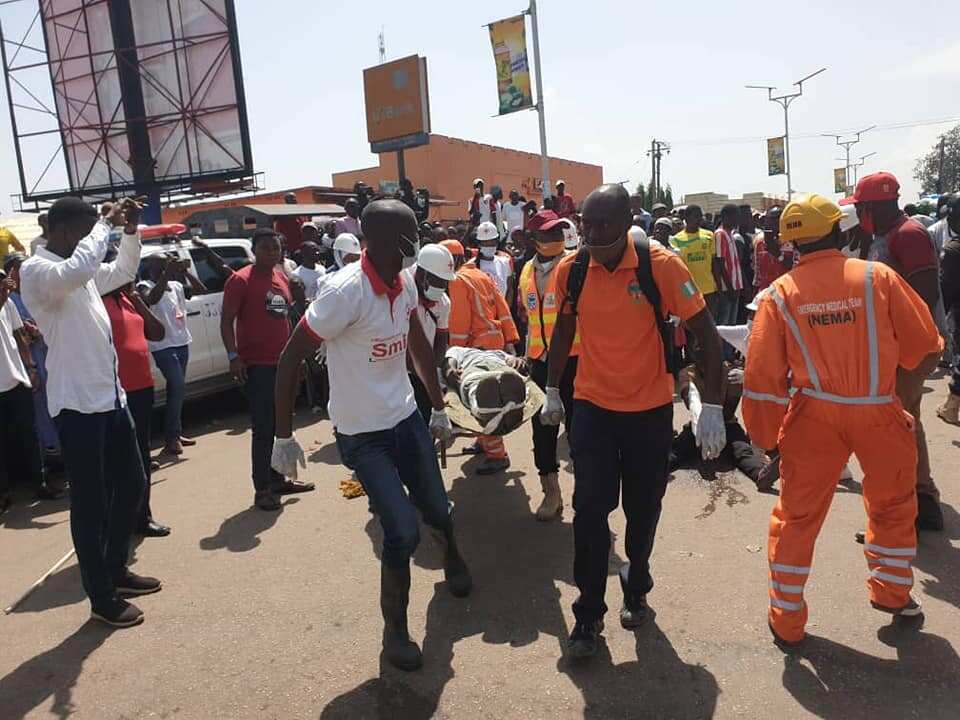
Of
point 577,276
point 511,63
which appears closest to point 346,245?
point 577,276

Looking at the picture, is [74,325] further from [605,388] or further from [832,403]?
[832,403]

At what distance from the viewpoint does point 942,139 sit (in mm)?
74562

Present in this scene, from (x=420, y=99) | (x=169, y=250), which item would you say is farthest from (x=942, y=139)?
(x=169, y=250)

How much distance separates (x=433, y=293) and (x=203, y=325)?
4.63m

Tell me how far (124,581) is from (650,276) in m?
3.35

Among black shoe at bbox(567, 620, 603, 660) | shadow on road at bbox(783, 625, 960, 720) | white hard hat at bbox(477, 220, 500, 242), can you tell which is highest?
white hard hat at bbox(477, 220, 500, 242)

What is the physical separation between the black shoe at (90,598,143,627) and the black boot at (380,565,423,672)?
4.87 ft

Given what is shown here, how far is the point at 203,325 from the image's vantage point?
27.5 feet

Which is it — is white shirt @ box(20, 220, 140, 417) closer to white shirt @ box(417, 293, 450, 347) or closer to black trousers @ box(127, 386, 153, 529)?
black trousers @ box(127, 386, 153, 529)

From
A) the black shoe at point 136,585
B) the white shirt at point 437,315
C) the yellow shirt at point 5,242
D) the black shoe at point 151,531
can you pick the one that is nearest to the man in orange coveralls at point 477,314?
the white shirt at point 437,315

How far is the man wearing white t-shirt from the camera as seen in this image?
3.07m

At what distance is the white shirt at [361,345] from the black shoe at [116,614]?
1.62 metres

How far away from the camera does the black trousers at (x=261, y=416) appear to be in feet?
17.6

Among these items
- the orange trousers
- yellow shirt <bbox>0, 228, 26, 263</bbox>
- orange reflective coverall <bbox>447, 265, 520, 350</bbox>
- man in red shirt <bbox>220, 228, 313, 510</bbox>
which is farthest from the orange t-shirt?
yellow shirt <bbox>0, 228, 26, 263</bbox>
